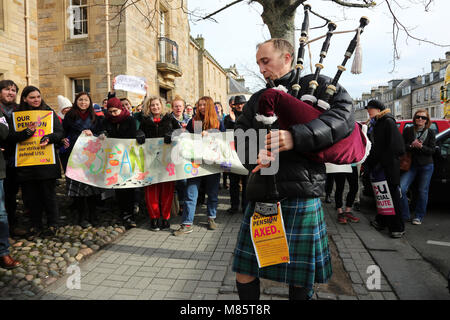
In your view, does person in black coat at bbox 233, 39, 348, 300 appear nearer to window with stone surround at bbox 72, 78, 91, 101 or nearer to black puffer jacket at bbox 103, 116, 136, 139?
black puffer jacket at bbox 103, 116, 136, 139

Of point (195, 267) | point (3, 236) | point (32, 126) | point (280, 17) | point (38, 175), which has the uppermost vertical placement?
point (280, 17)

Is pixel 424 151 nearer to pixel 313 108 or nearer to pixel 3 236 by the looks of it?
pixel 313 108

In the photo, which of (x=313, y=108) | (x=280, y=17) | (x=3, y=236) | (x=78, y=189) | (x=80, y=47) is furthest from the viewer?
(x=80, y=47)

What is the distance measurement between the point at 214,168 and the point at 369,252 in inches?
101

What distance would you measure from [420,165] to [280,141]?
5009mm

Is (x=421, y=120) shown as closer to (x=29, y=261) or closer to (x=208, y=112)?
(x=208, y=112)

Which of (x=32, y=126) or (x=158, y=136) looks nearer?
(x=32, y=126)

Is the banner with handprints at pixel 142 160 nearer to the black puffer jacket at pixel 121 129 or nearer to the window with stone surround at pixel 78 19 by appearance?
the black puffer jacket at pixel 121 129

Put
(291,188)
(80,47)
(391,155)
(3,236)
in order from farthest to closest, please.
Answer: (80,47)
(391,155)
(3,236)
(291,188)

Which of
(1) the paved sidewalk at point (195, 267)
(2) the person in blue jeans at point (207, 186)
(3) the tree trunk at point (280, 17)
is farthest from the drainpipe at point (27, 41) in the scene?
(3) the tree trunk at point (280, 17)

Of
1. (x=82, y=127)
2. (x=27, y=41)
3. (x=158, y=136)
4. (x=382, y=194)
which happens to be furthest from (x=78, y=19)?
(x=382, y=194)

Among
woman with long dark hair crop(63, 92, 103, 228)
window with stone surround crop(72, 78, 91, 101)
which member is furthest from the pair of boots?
window with stone surround crop(72, 78, 91, 101)

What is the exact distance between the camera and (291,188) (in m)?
1.85

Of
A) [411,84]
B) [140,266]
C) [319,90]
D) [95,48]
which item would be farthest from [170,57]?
[411,84]
